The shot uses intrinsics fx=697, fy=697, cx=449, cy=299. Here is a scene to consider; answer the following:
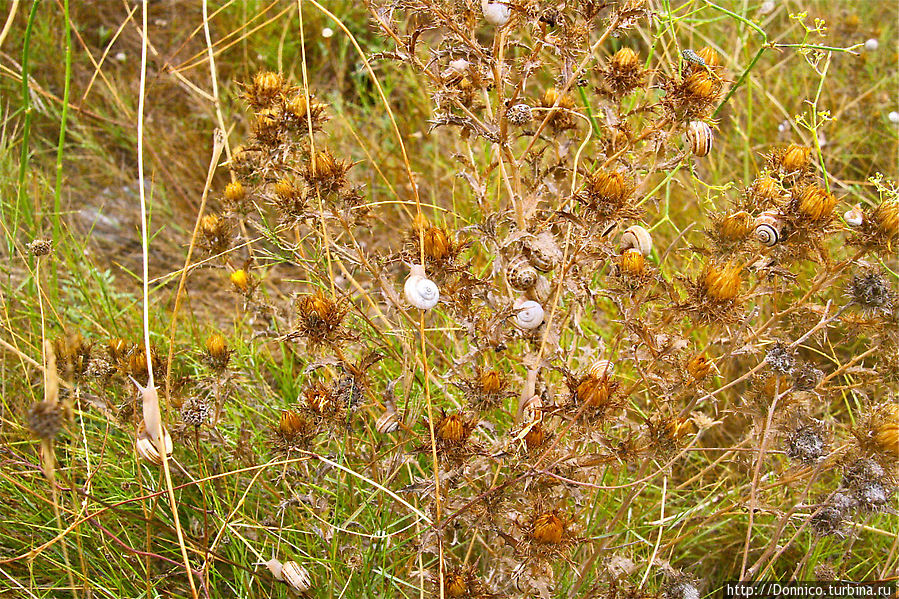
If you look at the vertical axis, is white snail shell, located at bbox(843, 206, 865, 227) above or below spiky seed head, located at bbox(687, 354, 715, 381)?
above

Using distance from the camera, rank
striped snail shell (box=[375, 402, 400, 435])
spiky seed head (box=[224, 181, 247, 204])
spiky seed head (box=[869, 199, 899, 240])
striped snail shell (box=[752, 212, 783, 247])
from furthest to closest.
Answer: spiky seed head (box=[224, 181, 247, 204]), striped snail shell (box=[375, 402, 400, 435]), striped snail shell (box=[752, 212, 783, 247]), spiky seed head (box=[869, 199, 899, 240])

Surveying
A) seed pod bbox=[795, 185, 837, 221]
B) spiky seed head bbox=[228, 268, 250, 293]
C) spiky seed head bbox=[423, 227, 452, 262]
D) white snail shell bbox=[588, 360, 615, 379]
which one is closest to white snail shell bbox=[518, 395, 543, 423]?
white snail shell bbox=[588, 360, 615, 379]

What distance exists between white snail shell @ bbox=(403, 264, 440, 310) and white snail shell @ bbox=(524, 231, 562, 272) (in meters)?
0.28

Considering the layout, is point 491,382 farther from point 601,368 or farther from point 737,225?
point 737,225

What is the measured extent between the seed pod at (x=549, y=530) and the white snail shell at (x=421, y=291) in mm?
503

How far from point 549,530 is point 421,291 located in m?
0.56

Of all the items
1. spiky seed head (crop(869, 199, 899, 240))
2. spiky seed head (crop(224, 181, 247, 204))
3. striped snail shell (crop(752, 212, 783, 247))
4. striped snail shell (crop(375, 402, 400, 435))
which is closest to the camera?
spiky seed head (crop(869, 199, 899, 240))

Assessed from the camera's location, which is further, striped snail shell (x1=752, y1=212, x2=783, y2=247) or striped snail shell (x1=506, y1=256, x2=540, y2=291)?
striped snail shell (x1=506, y1=256, x2=540, y2=291)

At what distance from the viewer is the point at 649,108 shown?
1.63 metres

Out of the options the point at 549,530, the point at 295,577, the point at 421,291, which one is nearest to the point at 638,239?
the point at 421,291

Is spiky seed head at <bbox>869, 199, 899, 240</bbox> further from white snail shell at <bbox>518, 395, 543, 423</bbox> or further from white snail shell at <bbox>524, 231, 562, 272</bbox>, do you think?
white snail shell at <bbox>518, 395, 543, 423</bbox>

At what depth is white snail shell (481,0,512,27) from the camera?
61.1 inches

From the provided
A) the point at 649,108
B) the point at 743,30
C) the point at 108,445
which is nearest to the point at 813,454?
the point at 649,108

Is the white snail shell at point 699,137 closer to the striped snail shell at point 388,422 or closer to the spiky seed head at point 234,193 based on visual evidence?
the striped snail shell at point 388,422
